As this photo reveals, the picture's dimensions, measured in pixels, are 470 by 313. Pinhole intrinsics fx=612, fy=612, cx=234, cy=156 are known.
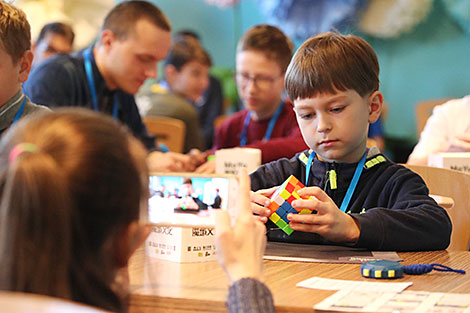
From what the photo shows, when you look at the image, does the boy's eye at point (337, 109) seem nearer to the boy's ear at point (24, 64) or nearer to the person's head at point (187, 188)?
the person's head at point (187, 188)

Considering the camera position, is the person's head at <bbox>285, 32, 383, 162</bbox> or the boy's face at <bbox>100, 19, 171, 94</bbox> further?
the boy's face at <bbox>100, 19, 171, 94</bbox>

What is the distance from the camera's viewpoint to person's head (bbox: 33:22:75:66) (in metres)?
4.36

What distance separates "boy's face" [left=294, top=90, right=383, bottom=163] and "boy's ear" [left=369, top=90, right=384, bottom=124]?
0.17 feet

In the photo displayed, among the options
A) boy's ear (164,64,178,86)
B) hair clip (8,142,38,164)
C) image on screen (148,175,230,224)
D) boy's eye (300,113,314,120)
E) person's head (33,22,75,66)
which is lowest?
image on screen (148,175,230,224)

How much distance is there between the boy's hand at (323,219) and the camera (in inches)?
51.9

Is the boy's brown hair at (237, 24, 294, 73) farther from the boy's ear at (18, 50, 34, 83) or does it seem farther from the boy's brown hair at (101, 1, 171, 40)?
the boy's ear at (18, 50, 34, 83)

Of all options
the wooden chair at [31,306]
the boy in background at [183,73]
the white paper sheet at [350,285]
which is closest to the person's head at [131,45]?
the boy in background at [183,73]

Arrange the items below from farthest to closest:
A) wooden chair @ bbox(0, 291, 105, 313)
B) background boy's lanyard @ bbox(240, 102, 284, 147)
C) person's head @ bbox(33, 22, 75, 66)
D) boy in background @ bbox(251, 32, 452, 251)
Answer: person's head @ bbox(33, 22, 75, 66) → background boy's lanyard @ bbox(240, 102, 284, 147) → boy in background @ bbox(251, 32, 452, 251) → wooden chair @ bbox(0, 291, 105, 313)

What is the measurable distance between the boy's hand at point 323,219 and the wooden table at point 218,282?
0.10m

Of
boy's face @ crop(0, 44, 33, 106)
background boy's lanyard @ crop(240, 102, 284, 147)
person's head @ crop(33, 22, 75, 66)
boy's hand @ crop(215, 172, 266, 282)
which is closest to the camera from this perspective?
boy's hand @ crop(215, 172, 266, 282)

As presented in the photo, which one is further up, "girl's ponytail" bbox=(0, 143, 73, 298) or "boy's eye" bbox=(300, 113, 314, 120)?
"boy's eye" bbox=(300, 113, 314, 120)

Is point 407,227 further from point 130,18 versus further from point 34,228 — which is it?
point 130,18

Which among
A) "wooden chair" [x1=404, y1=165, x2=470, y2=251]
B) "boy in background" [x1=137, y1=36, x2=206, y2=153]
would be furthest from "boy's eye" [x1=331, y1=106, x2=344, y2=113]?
"boy in background" [x1=137, y1=36, x2=206, y2=153]

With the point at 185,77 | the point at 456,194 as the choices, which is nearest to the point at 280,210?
the point at 456,194
